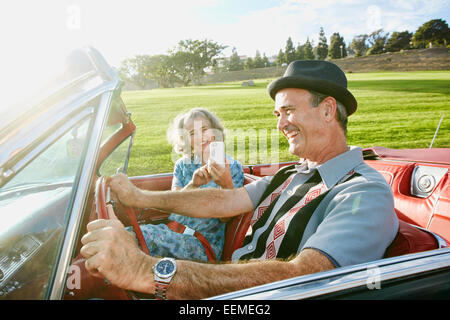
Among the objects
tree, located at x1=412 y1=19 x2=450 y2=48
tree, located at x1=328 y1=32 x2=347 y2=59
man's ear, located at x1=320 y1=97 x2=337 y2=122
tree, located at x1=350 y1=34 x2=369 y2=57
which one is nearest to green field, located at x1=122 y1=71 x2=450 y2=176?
man's ear, located at x1=320 y1=97 x2=337 y2=122

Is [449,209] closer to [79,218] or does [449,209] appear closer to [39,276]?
[79,218]

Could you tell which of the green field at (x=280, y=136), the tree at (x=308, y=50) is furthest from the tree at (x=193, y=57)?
the green field at (x=280, y=136)

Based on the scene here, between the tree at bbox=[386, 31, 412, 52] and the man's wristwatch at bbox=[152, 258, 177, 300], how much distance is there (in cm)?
4803

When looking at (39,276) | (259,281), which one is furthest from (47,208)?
(259,281)

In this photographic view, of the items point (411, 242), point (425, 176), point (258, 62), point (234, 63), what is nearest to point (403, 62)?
point (258, 62)

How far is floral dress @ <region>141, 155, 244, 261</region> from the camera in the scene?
72.7 inches

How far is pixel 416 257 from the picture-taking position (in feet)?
3.82

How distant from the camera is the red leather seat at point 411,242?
4.41ft

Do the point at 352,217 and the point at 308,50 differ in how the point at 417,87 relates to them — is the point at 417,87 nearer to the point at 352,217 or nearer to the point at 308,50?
the point at 352,217

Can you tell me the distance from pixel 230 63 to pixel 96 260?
61708 millimetres

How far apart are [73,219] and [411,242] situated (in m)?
1.39

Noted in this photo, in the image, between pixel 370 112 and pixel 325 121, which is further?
pixel 370 112

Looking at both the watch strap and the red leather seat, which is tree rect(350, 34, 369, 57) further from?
the watch strap

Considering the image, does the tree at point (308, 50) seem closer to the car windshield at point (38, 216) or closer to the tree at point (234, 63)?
the tree at point (234, 63)
